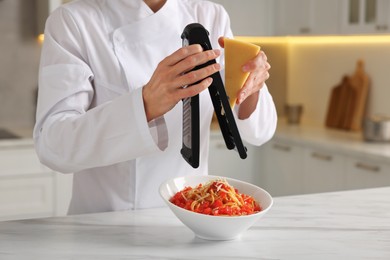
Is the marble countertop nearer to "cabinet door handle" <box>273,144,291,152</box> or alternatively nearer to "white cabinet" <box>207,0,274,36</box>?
"cabinet door handle" <box>273,144,291,152</box>

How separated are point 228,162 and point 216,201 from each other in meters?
2.74

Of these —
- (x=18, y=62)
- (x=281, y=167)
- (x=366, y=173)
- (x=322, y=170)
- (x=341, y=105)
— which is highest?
(x=18, y=62)

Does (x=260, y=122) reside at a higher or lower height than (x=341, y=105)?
higher

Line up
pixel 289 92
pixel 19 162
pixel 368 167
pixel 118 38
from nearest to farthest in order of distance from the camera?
pixel 118 38, pixel 368 167, pixel 19 162, pixel 289 92

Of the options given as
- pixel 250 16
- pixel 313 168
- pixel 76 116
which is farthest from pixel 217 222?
pixel 250 16

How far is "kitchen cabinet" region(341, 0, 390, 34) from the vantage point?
137 inches

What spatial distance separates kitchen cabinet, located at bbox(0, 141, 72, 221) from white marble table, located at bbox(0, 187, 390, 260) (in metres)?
2.01

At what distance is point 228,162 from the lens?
4051 millimetres

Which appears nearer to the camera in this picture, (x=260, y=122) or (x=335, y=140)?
(x=260, y=122)

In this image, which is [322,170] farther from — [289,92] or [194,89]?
[194,89]

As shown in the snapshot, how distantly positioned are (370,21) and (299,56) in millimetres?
1013

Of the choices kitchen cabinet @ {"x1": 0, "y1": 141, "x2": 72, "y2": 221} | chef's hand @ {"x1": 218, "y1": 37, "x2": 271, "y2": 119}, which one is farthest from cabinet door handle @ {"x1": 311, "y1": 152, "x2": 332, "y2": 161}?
chef's hand @ {"x1": 218, "y1": 37, "x2": 271, "y2": 119}

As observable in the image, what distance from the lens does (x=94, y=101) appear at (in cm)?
165

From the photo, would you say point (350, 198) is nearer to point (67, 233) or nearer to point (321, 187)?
point (67, 233)
